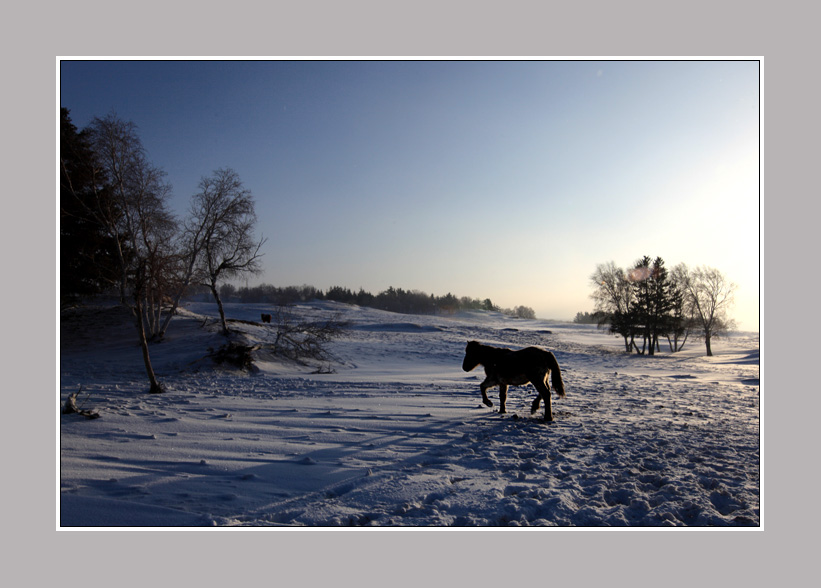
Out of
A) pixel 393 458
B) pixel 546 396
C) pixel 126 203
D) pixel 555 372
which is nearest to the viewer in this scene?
pixel 393 458

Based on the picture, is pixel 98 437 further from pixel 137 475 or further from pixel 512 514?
pixel 512 514

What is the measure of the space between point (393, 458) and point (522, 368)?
11.8 feet

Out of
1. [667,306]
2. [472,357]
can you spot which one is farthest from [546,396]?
[667,306]

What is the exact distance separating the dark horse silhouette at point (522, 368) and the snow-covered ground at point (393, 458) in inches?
24.4

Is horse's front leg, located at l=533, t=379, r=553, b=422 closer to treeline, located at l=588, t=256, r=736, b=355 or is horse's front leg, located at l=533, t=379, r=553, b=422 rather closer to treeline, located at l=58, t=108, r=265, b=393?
treeline, located at l=58, t=108, r=265, b=393

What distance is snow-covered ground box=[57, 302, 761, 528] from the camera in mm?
4027

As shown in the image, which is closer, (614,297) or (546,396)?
(546,396)

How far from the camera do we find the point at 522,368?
8.20 m

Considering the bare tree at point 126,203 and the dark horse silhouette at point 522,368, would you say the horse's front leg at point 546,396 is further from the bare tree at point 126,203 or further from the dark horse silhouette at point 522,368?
the bare tree at point 126,203

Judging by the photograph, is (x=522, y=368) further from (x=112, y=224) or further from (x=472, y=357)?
(x=112, y=224)

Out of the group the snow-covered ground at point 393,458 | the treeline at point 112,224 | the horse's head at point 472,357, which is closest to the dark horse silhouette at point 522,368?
the horse's head at point 472,357

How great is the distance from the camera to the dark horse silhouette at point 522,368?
8.15 metres
